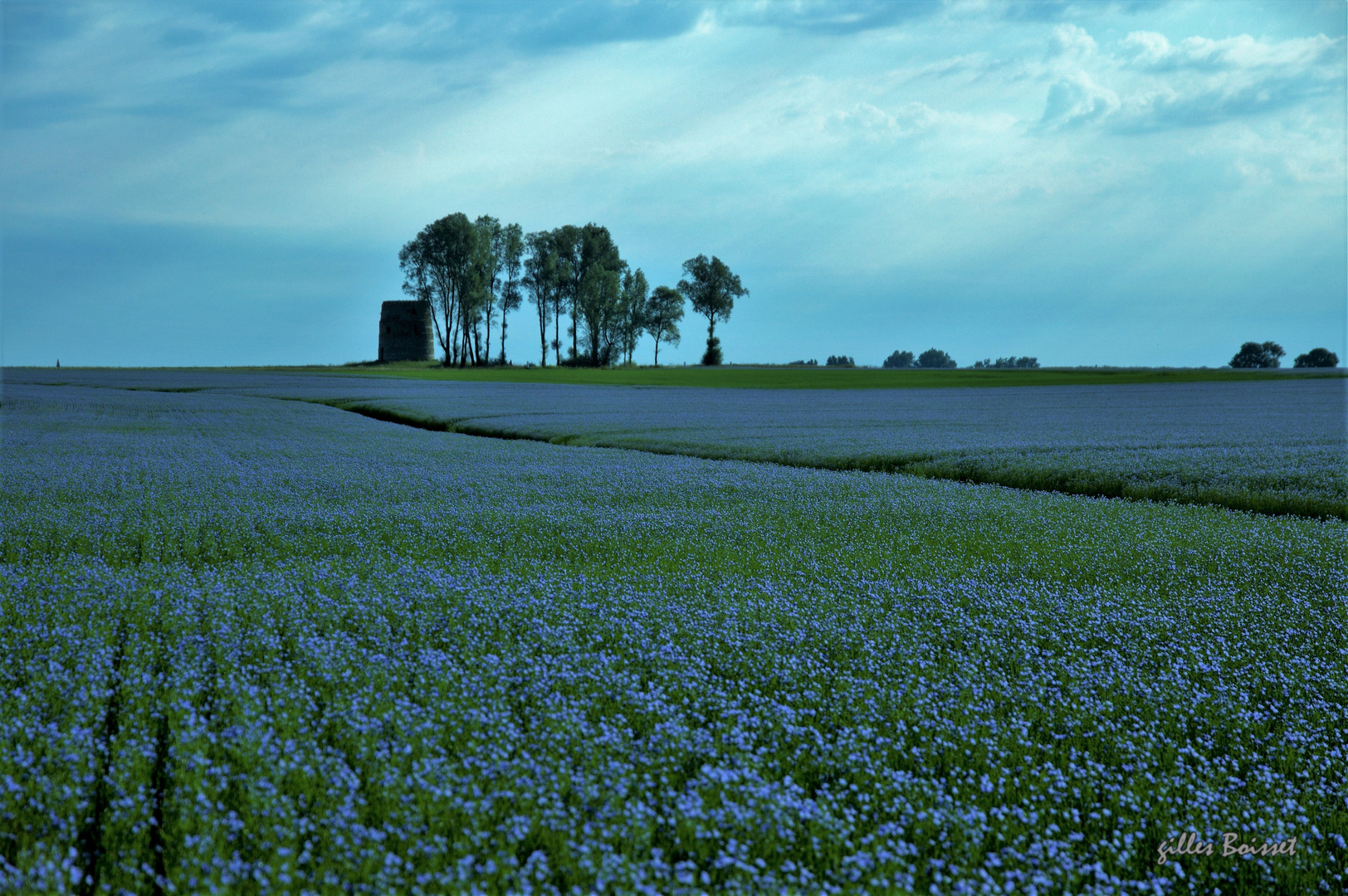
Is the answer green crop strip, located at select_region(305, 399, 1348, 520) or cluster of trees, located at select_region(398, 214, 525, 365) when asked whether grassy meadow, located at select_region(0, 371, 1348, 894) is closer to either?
green crop strip, located at select_region(305, 399, 1348, 520)

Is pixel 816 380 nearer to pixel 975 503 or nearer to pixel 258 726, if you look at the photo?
pixel 975 503

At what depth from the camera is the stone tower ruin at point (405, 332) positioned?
327ft

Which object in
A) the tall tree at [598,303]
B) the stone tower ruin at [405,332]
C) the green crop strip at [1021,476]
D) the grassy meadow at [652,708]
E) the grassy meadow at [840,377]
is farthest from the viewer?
the stone tower ruin at [405,332]

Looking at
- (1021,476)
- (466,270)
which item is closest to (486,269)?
(466,270)

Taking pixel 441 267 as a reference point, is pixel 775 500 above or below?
below

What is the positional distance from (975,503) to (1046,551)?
2.52 meters

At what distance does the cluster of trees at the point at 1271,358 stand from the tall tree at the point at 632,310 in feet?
229

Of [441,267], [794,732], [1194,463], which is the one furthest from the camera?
[441,267]

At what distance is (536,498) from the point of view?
29.1ft

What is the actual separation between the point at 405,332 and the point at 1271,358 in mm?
102415

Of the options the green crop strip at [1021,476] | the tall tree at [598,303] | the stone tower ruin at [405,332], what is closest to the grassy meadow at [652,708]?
the green crop strip at [1021,476]

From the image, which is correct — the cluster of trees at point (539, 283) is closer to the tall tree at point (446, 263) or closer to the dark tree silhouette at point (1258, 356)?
the tall tree at point (446, 263)

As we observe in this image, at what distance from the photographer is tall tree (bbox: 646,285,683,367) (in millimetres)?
100975

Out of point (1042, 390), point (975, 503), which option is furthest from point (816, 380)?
point (975, 503)
